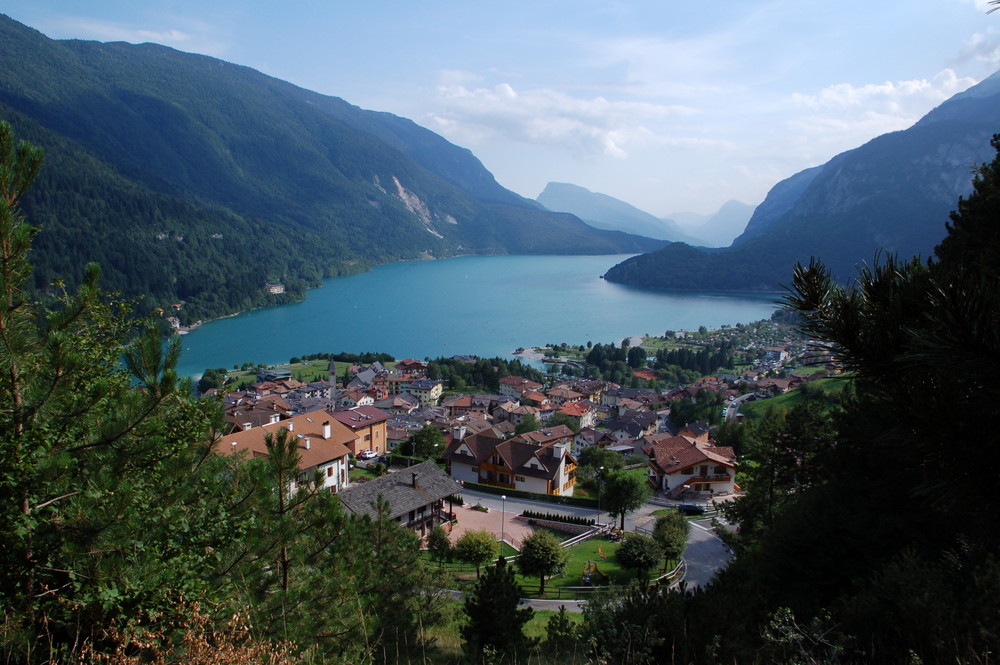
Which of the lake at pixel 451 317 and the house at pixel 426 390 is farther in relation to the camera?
the lake at pixel 451 317

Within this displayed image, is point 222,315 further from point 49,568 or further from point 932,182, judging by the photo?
point 932,182

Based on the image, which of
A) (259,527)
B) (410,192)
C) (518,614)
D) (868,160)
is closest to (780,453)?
(518,614)

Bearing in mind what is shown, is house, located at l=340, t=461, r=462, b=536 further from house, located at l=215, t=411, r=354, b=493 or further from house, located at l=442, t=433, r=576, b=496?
house, located at l=442, t=433, r=576, b=496

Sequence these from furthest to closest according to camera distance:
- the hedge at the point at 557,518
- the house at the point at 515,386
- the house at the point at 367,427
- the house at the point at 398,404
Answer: the house at the point at 515,386 → the house at the point at 398,404 → the house at the point at 367,427 → the hedge at the point at 557,518

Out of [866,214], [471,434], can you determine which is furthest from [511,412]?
[866,214]

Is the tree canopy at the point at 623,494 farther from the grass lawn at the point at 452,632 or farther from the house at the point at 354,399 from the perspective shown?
the house at the point at 354,399

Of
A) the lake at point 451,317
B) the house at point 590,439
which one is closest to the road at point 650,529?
the house at point 590,439
